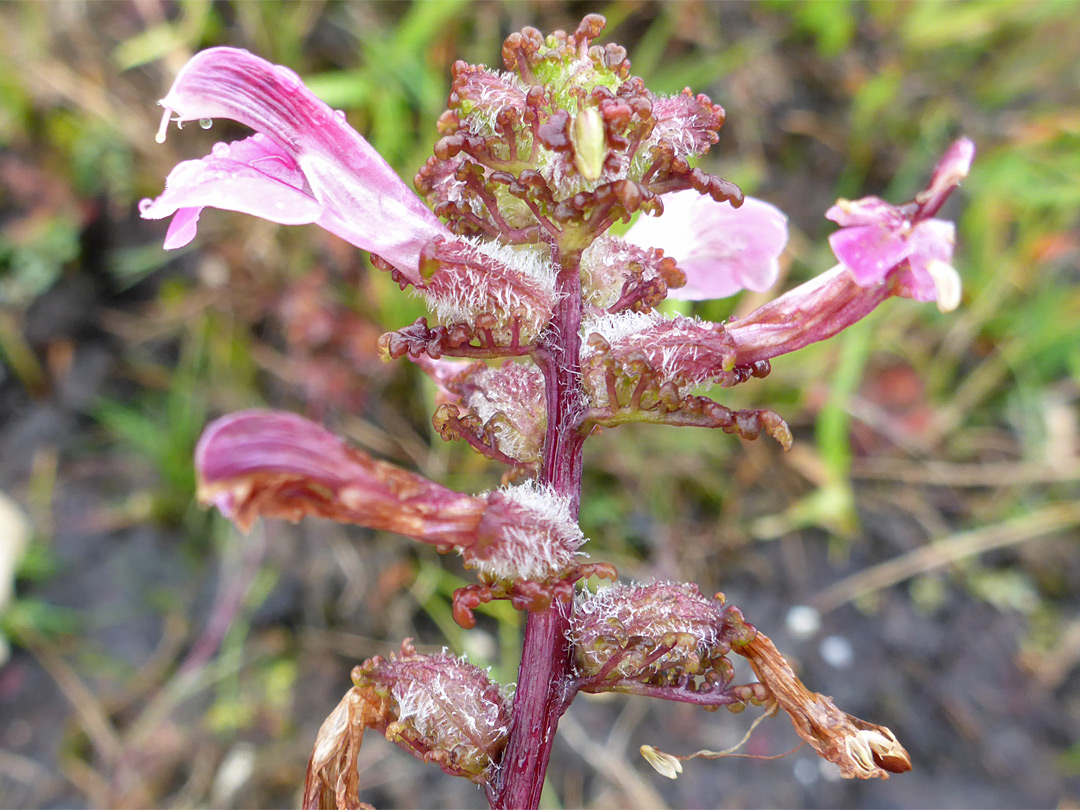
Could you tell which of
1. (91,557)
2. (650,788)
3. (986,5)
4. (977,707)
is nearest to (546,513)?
(650,788)

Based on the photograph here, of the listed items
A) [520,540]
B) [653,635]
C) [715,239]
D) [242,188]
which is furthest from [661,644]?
[242,188]

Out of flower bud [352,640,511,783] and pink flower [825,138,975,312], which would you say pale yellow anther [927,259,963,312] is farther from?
flower bud [352,640,511,783]

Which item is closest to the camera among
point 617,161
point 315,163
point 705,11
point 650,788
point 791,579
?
point 617,161

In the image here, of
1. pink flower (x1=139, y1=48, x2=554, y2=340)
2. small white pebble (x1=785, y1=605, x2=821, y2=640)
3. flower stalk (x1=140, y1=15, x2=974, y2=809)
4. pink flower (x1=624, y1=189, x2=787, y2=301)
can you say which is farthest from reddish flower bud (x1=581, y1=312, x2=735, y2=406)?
small white pebble (x1=785, y1=605, x2=821, y2=640)

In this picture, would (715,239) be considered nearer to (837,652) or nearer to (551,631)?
(551,631)

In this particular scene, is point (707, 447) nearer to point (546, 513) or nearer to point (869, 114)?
point (869, 114)

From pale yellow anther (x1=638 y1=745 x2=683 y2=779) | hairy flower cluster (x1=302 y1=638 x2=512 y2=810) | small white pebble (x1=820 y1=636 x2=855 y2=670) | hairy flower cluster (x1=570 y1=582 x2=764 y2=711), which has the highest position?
hairy flower cluster (x1=570 y1=582 x2=764 y2=711)
